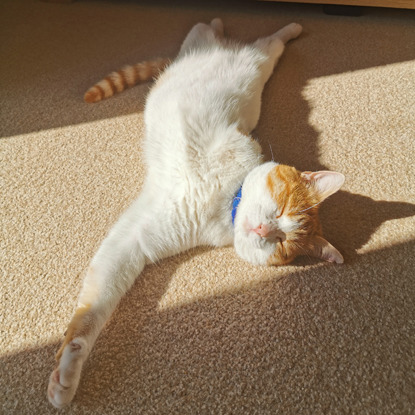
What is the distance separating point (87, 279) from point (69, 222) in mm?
283

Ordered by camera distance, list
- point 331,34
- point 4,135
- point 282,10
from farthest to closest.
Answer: point 282,10 → point 331,34 → point 4,135

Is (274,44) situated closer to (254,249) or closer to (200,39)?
(200,39)

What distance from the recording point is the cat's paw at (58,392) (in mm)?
896

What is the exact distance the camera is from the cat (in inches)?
41.4

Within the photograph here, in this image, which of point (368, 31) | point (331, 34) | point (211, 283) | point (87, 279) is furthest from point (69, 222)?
point (368, 31)

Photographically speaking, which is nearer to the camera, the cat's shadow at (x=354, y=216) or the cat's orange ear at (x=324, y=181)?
the cat's orange ear at (x=324, y=181)

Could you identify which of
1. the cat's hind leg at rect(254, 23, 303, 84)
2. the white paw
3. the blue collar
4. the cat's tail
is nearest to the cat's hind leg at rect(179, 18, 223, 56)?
the cat's tail

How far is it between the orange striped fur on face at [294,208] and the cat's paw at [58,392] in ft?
2.22

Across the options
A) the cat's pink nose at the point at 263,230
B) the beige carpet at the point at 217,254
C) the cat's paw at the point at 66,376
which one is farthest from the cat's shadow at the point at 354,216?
the cat's paw at the point at 66,376

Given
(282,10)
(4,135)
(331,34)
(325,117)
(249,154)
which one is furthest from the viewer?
(282,10)

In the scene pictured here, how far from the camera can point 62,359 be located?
92cm

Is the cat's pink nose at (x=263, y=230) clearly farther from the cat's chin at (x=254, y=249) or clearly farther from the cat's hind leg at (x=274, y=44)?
the cat's hind leg at (x=274, y=44)

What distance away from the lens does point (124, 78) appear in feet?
5.41

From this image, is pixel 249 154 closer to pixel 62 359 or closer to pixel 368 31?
pixel 62 359
